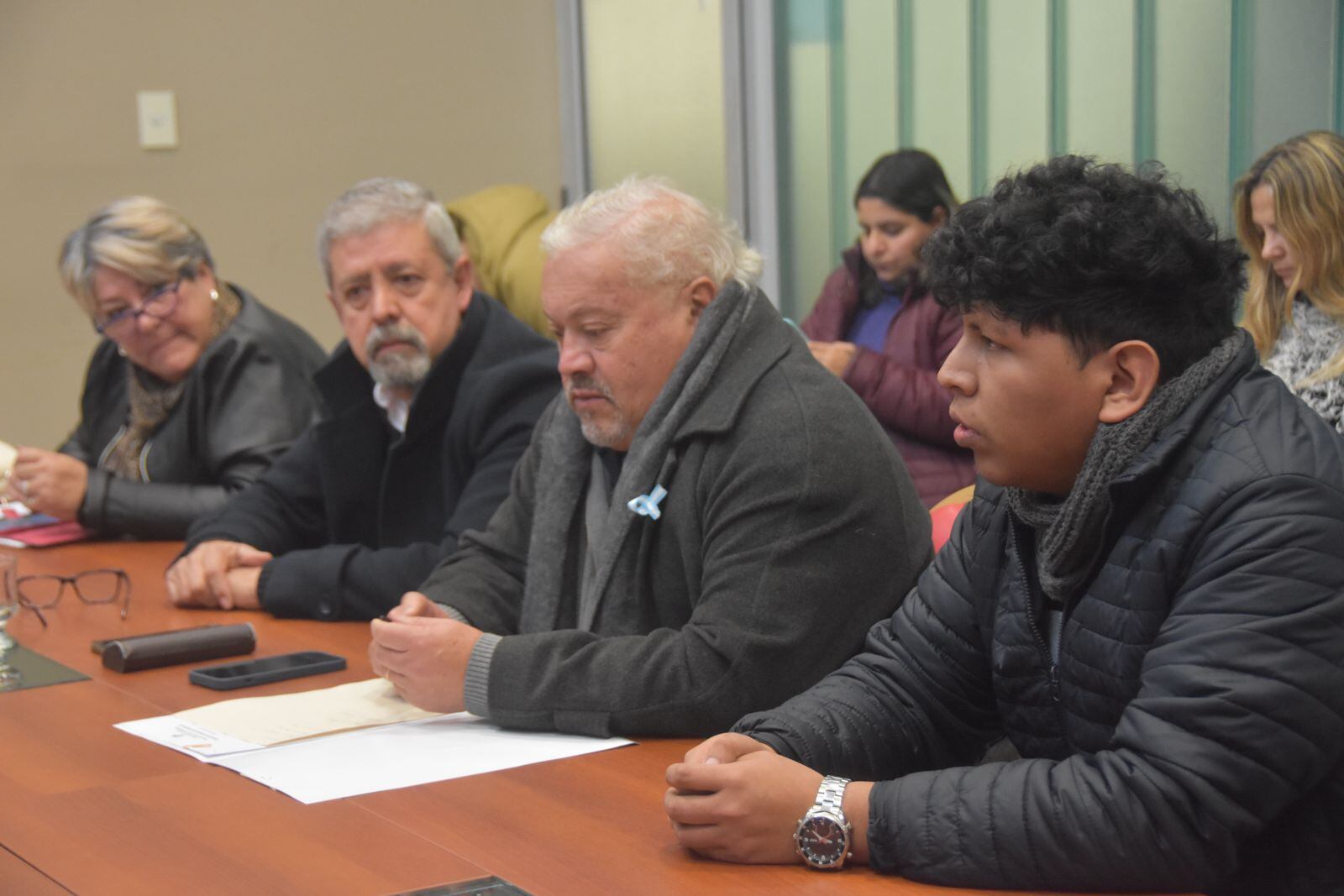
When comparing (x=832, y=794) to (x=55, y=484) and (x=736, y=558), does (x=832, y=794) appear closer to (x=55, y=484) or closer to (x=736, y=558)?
(x=736, y=558)

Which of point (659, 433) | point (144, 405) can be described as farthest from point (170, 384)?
point (659, 433)

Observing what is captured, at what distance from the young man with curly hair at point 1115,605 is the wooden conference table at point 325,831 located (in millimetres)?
79

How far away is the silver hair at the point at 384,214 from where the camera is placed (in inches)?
116

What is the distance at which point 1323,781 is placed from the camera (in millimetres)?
1372

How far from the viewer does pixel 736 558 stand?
74.9 inches

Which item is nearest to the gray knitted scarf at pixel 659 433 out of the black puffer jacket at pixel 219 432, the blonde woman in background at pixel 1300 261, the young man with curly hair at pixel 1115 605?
the young man with curly hair at pixel 1115 605

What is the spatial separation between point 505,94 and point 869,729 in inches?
188

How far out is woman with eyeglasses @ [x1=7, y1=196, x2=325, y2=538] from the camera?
3412 millimetres

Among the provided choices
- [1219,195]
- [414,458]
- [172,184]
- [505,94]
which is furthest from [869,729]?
[505,94]

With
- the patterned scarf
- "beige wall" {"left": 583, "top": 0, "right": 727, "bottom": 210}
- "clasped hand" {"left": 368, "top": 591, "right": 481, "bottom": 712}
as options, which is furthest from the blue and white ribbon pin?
"beige wall" {"left": 583, "top": 0, "right": 727, "bottom": 210}

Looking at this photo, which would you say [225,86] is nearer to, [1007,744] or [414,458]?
[414,458]

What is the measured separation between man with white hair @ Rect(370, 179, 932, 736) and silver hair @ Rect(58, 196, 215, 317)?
165 cm

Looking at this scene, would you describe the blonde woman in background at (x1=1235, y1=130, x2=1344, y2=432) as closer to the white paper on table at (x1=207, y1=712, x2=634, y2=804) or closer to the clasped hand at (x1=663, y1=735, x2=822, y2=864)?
the white paper on table at (x1=207, y1=712, x2=634, y2=804)

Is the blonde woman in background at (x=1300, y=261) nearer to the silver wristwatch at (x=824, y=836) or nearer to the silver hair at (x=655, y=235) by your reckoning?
the silver hair at (x=655, y=235)
